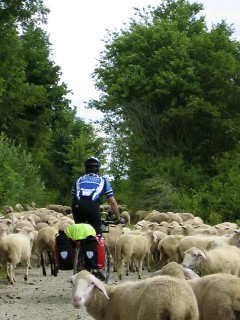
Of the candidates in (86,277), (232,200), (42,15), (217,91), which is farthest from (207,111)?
(86,277)

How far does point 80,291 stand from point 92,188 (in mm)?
3416

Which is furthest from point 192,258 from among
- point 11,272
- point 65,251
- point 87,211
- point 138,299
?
point 138,299

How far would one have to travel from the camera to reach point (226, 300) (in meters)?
9.20

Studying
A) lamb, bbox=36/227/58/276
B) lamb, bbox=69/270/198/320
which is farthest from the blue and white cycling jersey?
lamb, bbox=36/227/58/276

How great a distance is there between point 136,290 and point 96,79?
5033cm

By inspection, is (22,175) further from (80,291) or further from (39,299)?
(80,291)

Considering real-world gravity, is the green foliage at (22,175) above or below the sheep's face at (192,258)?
above

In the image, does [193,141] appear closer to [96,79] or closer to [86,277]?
[96,79]

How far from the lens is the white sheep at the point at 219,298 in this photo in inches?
360

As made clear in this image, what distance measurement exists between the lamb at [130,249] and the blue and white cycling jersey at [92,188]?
533cm

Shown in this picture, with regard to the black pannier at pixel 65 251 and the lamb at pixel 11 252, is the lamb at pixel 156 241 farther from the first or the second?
the black pannier at pixel 65 251

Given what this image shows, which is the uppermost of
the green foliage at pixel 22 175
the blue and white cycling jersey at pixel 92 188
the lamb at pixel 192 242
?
the green foliage at pixel 22 175

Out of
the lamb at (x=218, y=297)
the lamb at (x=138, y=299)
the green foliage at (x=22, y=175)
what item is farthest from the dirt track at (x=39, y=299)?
the green foliage at (x=22, y=175)

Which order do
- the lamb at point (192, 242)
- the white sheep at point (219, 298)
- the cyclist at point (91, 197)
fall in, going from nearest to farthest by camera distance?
1. the white sheep at point (219, 298)
2. the cyclist at point (91, 197)
3. the lamb at point (192, 242)
